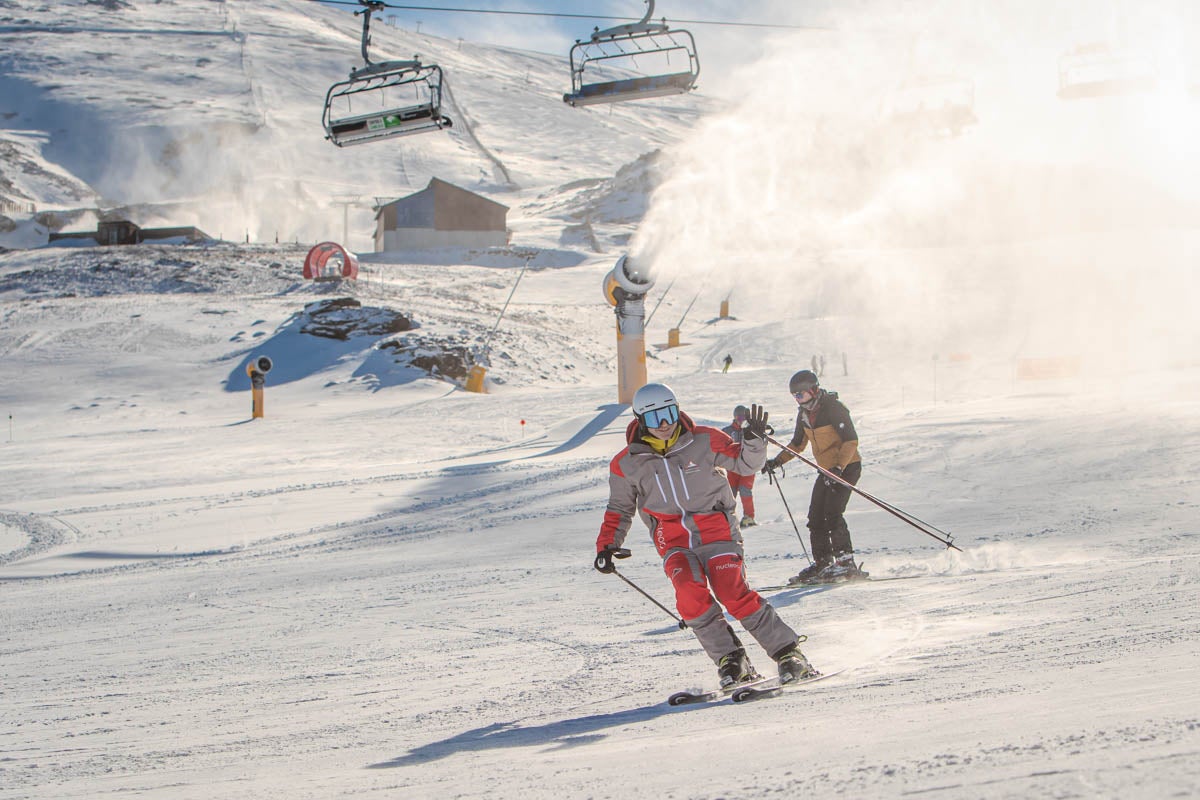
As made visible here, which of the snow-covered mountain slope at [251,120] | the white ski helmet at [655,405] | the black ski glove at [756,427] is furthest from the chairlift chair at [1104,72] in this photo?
the snow-covered mountain slope at [251,120]

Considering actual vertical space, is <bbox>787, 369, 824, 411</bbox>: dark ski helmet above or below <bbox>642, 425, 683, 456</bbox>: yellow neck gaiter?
above

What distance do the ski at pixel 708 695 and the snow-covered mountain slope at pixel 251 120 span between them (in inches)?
2668

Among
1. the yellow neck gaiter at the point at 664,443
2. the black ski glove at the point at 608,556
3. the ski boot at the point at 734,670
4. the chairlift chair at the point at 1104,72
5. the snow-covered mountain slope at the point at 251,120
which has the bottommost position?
the ski boot at the point at 734,670

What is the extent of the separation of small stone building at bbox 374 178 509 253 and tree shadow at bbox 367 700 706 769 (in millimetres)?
54216

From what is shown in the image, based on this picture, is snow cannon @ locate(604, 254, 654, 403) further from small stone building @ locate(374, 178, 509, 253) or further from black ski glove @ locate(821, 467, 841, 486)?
small stone building @ locate(374, 178, 509, 253)

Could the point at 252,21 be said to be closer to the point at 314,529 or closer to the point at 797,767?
the point at 314,529

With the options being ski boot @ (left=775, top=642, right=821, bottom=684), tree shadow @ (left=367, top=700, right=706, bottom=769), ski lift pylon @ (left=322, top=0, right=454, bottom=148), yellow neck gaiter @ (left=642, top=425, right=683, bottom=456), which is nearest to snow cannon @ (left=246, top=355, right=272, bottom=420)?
ski lift pylon @ (left=322, top=0, right=454, bottom=148)

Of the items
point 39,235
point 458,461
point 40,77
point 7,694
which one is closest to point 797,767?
point 7,694

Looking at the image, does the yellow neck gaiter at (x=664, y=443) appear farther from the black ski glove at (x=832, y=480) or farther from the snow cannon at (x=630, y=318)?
the snow cannon at (x=630, y=318)

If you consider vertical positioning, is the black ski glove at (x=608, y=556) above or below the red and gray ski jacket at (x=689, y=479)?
below

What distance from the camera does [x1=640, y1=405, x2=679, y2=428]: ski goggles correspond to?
17.0 ft

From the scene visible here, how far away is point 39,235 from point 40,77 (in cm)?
5094

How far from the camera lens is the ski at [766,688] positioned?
4.78 metres

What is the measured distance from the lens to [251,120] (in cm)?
10400
